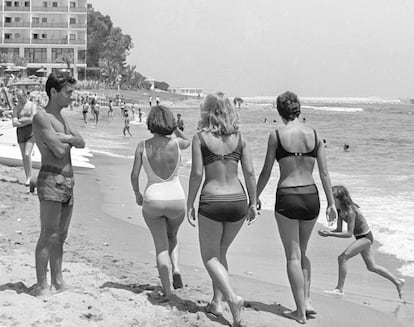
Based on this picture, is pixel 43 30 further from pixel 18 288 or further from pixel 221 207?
pixel 221 207

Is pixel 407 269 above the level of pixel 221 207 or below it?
below

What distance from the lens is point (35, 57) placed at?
78.2 m

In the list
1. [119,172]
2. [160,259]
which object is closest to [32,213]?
[160,259]

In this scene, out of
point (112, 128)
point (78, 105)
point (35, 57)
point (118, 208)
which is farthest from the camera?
point (35, 57)

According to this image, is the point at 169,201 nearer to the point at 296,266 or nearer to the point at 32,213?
the point at 296,266

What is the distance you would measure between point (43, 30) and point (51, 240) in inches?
3062

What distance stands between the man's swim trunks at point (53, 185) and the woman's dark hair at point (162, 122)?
2.66 feet

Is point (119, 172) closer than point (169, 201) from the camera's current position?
No

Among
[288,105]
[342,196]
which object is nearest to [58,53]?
[342,196]

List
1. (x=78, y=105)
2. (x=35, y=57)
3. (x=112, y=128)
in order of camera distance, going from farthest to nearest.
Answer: (x=35, y=57) < (x=78, y=105) < (x=112, y=128)

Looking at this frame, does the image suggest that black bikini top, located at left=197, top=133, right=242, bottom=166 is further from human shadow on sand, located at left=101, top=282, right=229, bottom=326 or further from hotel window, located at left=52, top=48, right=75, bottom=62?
hotel window, located at left=52, top=48, right=75, bottom=62

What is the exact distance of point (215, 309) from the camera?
4988 mm

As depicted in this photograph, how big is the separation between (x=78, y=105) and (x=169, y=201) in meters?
52.6

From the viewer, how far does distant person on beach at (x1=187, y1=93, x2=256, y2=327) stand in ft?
15.6
